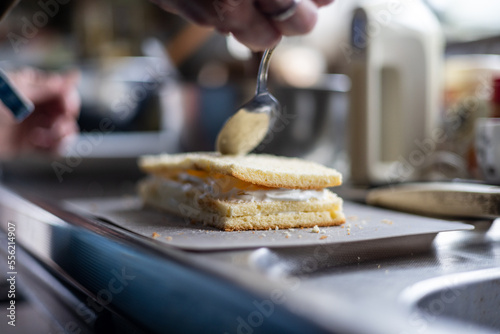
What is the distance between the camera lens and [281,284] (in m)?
0.40

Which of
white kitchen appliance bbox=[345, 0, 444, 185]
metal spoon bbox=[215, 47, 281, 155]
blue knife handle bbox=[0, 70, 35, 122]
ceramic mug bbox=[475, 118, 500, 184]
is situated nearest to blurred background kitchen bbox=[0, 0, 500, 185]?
white kitchen appliance bbox=[345, 0, 444, 185]

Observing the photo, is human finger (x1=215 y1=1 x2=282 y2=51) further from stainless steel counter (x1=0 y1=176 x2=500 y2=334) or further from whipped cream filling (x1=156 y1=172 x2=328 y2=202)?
stainless steel counter (x1=0 y1=176 x2=500 y2=334)

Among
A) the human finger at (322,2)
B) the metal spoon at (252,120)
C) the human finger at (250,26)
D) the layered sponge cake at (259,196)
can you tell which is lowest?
the layered sponge cake at (259,196)

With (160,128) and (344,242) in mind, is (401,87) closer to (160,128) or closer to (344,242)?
(344,242)

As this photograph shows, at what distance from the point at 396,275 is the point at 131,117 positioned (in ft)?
7.41

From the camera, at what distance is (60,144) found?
1817mm

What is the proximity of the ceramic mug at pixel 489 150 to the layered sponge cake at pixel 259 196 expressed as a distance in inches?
12.9

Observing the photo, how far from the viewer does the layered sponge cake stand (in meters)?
0.71

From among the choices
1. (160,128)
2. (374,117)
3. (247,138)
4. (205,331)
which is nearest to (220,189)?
(247,138)

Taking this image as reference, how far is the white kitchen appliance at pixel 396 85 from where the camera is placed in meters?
1.25

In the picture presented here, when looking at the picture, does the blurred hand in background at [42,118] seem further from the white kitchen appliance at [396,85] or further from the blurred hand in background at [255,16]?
the blurred hand in background at [255,16]

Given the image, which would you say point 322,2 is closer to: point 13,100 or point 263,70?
point 263,70

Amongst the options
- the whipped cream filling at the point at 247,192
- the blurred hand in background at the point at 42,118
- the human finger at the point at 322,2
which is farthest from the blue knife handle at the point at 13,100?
the blurred hand in background at the point at 42,118

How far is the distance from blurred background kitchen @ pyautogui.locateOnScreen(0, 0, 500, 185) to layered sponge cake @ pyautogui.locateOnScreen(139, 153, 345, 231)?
53 cm
